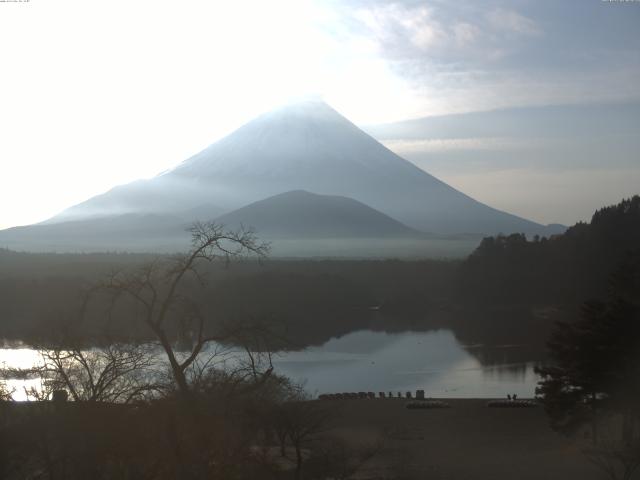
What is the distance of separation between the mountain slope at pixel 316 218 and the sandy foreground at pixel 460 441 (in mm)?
58613

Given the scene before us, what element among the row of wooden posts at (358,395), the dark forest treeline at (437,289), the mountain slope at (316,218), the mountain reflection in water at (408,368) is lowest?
the mountain reflection in water at (408,368)

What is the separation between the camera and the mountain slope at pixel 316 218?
232ft

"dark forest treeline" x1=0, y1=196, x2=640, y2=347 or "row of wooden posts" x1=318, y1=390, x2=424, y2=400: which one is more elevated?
"dark forest treeline" x1=0, y1=196, x2=640, y2=347

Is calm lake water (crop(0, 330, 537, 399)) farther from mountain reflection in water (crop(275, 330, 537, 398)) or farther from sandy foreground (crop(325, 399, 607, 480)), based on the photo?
sandy foreground (crop(325, 399, 607, 480))

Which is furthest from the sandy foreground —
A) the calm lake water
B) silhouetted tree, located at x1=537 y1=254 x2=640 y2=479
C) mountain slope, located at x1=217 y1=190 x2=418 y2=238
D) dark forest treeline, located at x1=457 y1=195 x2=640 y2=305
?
mountain slope, located at x1=217 y1=190 x2=418 y2=238

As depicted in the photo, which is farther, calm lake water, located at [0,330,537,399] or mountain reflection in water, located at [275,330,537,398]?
mountain reflection in water, located at [275,330,537,398]

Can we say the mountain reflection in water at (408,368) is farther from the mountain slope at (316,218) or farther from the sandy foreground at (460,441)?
the mountain slope at (316,218)

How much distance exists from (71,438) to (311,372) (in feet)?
38.6

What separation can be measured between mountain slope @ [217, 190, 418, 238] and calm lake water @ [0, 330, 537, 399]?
50.1 meters

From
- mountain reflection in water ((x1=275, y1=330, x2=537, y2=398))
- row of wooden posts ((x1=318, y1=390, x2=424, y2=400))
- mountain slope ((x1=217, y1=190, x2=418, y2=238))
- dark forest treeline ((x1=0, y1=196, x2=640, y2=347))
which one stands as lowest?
mountain reflection in water ((x1=275, y1=330, x2=537, y2=398))

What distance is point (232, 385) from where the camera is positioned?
368 cm

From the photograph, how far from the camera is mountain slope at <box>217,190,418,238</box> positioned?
232ft

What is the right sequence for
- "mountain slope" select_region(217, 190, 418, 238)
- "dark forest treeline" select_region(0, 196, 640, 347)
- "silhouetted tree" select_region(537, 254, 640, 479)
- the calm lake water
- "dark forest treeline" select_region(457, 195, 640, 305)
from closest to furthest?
"silhouetted tree" select_region(537, 254, 640, 479), the calm lake water, "dark forest treeline" select_region(0, 196, 640, 347), "dark forest treeline" select_region(457, 195, 640, 305), "mountain slope" select_region(217, 190, 418, 238)

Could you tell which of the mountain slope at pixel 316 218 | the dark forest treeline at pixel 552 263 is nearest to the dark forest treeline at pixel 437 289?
the dark forest treeline at pixel 552 263
